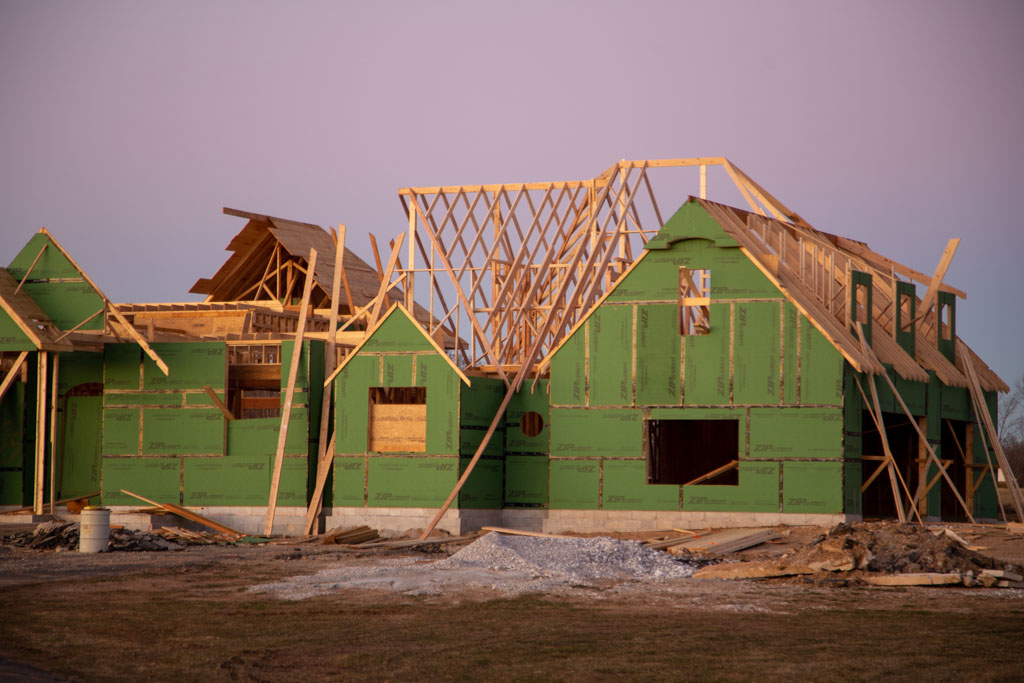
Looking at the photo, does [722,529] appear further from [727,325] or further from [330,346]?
[330,346]

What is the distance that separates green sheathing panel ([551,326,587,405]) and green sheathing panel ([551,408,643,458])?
0.25 meters

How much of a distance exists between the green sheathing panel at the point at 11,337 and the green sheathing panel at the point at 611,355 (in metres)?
11.6

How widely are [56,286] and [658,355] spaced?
525 inches

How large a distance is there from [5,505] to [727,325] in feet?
53.6

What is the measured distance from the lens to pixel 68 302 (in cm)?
2950

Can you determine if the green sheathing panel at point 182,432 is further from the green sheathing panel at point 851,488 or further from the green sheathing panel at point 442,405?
the green sheathing panel at point 851,488

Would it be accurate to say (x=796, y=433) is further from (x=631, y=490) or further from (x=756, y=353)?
(x=631, y=490)

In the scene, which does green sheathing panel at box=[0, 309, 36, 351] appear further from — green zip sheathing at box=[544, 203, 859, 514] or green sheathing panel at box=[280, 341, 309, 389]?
green zip sheathing at box=[544, 203, 859, 514]

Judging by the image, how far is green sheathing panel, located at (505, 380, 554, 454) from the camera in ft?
90.7

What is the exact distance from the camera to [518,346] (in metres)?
31.5

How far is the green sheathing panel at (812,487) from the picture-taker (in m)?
25.2

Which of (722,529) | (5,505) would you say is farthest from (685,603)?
(5,505)

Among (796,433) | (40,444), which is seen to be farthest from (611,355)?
(40,444)

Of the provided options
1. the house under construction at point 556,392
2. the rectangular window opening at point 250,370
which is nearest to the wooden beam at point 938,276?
the house under construction at point 556,392
